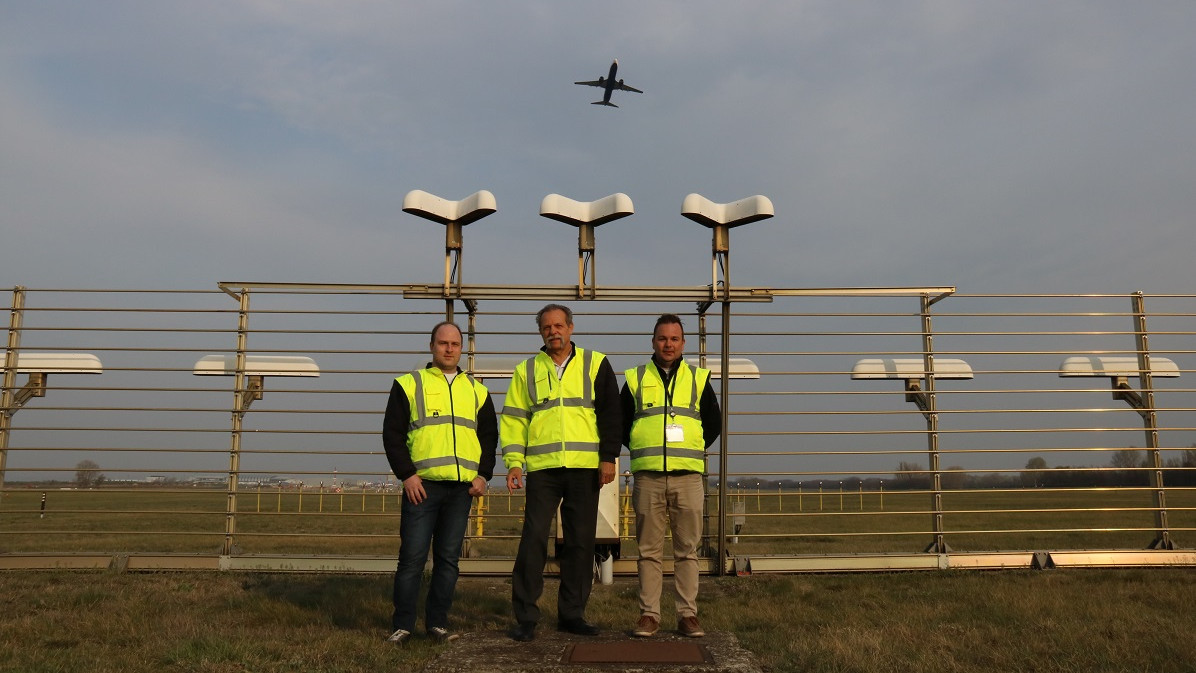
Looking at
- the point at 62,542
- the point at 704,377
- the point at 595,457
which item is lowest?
the point at 62,542

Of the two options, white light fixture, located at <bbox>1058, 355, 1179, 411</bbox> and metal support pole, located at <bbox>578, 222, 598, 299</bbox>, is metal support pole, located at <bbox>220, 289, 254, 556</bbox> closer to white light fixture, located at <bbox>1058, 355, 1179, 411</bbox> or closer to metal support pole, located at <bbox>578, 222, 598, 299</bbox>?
metal support pole, located at <bbox>578, 222, 598, 299</bbox>

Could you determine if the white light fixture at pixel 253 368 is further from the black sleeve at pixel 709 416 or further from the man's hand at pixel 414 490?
the black sleeve at pixel 709 416

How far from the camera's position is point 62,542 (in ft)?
47.8

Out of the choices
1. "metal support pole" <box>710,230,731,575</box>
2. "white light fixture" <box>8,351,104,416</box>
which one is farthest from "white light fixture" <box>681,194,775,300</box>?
"white light fixture" <box>8,351,104,416</box>

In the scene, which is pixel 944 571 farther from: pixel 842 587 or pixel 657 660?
pixel 657 660

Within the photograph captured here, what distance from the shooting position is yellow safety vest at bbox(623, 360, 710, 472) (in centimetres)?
491

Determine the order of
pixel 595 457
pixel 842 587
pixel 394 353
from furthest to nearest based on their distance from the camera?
pixel 394 353, pixel 842 587, pixel 595 457

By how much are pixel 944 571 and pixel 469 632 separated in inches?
177

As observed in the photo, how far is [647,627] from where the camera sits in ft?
15.3

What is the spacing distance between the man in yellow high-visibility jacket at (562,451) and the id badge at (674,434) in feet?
0.92

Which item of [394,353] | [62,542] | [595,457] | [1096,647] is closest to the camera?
[1096,647]

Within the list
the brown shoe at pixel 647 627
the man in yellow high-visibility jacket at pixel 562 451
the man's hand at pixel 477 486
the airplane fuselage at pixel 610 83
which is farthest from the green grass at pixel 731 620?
the airplane fuselage at pixel 610 83

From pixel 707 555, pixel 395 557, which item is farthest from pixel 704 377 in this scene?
pixel 395 557

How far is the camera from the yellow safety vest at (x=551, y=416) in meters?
4.80
